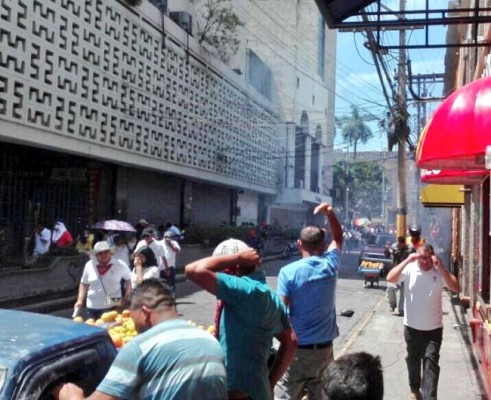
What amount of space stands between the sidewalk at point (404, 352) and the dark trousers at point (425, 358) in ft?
2.69

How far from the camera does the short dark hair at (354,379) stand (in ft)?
6.98

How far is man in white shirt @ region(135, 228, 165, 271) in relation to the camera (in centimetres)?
1055

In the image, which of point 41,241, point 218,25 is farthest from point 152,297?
point 218,25

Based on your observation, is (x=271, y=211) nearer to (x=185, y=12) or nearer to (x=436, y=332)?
(x=185, y=12)

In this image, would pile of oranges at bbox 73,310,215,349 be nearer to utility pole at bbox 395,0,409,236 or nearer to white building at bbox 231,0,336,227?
utility pole at bbox 395,0,409,236

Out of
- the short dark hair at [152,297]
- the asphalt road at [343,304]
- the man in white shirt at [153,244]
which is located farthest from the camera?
the asphalt road at [343,304]

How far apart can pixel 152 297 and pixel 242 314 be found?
2.14 ft

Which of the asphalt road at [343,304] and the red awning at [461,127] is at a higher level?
the red awning at [461,127]

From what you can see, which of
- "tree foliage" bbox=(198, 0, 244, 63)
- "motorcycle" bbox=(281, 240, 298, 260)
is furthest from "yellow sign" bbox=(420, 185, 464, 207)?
"motorcycle" bbox=(281, 240, 298, 260)

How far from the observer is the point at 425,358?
5.85m

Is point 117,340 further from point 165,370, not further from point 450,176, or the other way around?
point 450,176

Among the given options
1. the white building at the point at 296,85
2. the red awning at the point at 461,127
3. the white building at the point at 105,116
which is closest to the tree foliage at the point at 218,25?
the white building at the point at 105,116

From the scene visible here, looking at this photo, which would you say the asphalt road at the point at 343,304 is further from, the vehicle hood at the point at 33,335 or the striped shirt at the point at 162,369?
the striped shirt at the point at 162,369

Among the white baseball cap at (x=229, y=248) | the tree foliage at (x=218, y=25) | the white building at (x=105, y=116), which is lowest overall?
the white baseball cap at (x=229, y=248)
